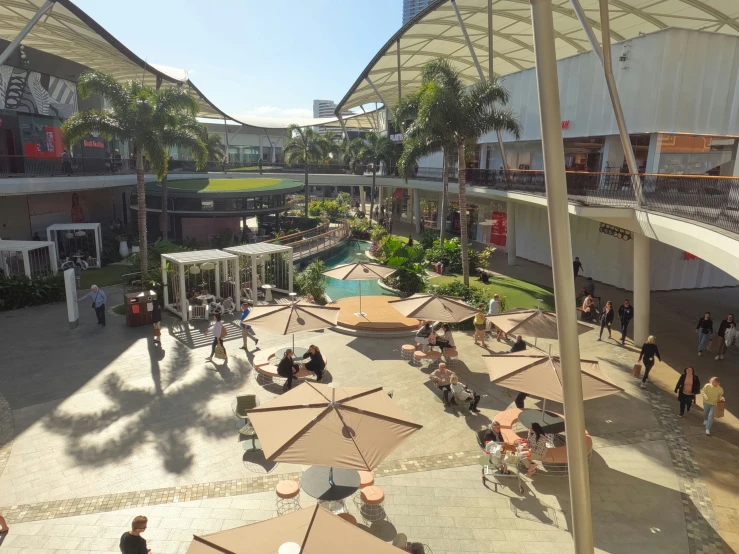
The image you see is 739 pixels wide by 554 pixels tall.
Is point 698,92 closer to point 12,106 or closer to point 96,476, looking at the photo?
point 96,476

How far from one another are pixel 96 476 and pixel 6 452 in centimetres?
242

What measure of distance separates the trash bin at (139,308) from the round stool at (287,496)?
37.5 feet

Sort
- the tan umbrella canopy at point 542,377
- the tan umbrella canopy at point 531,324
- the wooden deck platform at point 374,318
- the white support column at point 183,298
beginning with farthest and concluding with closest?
the white support column at point 183,298, the wooden deck platform at point 374,318, the tan umbrella canopy at point 531,324, the tan umbrella canopy at point 542,377

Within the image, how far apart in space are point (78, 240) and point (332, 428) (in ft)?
89.7

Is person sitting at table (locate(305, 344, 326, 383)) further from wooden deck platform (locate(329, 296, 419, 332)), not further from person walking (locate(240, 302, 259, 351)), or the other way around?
wooden deck platform (locate(329, 296, 419, 332))

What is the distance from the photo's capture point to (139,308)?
17.5m

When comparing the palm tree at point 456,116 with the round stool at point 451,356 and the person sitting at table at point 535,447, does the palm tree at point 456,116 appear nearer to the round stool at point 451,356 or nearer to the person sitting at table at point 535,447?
the round stool at point 451,356

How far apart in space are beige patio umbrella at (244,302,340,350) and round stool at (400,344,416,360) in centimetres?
261

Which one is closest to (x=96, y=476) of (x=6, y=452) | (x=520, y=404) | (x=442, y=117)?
(x=6, y=452)

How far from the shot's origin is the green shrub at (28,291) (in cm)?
1916

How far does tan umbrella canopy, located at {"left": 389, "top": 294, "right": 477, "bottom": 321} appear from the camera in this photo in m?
14.5

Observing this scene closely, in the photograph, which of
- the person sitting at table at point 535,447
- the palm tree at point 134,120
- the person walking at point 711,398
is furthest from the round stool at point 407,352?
the palm tree at point 134,120

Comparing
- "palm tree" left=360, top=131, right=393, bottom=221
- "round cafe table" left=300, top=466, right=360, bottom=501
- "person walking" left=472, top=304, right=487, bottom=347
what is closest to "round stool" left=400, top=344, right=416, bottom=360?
"person walking" left=472, top=304, right=487, bottom=347

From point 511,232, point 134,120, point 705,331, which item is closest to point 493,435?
point 705,331
